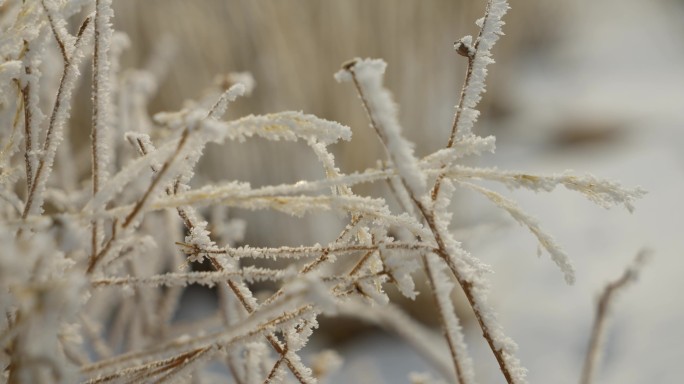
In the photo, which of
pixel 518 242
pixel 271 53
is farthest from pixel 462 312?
pixel 271 53

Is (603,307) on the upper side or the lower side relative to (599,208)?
lower

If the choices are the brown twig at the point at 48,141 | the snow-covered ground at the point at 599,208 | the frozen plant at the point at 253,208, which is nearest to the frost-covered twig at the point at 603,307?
the snow-covered ground at the point at 599,208

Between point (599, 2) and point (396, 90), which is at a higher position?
point (599, 2)

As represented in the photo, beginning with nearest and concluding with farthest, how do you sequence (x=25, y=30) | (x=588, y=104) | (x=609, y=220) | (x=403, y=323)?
(x=25, y=30) → (x=403, y=323) → (x=609, y=220) → (x=588, y=104)

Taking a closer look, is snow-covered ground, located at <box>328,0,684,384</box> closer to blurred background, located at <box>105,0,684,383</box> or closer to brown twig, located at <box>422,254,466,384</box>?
blurred background, located at <box>105,0,684,383</box>

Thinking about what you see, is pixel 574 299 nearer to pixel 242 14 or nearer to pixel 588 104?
pixel 242 14

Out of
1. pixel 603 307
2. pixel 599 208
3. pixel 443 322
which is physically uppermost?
pixel 599 208

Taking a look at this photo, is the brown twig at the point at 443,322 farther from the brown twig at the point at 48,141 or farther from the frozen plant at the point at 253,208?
the brown twig at the point at 48,141

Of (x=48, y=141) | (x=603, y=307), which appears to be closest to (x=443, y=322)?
(x=48, y=141)

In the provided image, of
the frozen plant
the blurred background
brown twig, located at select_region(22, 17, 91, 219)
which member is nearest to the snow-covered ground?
the blurred background

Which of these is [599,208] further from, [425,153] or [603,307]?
[603,307]
